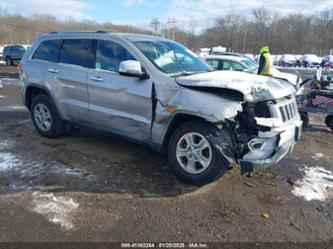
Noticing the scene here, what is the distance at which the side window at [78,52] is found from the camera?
5.25 metres

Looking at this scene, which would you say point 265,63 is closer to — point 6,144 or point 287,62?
point 6,144

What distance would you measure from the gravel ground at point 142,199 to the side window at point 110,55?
4.67 ft

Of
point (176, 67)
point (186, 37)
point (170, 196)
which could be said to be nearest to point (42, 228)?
point (170, 196)

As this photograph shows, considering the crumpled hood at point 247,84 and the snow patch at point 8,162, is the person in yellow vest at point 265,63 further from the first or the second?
the snow patch at point 8,162

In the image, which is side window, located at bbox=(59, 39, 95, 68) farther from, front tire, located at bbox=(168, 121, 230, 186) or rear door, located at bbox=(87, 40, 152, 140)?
front tire, located at bbox=(168, 121, 230, 186)

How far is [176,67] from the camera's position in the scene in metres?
4.80

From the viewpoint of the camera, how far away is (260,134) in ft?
12.7

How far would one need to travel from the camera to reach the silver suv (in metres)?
3.90

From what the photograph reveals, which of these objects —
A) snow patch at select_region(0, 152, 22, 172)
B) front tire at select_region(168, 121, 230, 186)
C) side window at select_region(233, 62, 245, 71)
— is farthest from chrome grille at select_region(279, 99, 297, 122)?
side window at select_region(233, 62, 245, 71)

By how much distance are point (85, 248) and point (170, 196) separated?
1.33 meters

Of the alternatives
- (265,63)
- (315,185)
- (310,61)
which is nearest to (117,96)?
(315,185)

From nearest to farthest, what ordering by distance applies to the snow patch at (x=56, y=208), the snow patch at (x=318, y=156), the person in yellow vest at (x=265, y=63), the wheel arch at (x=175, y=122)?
1. the snow patch at (x=56, y=208)
2. the wheel arch at (x=175, y=122)
3. the snow patch at (x=318, y=156)
4. the person in yellow vest at (x=265, y=63)

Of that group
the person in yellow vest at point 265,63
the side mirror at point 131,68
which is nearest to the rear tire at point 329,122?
the person in yellow vest at point 265,63

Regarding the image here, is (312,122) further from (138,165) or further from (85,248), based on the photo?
(85,248)
